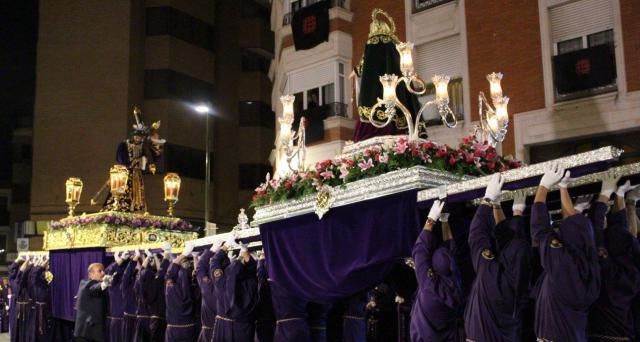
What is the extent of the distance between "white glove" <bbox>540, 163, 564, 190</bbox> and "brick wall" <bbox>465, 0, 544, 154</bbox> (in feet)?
39.4

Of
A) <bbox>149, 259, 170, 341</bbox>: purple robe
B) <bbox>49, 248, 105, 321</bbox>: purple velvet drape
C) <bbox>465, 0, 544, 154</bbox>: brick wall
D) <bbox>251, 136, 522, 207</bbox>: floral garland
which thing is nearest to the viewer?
<bbox>251, 136, 522, 207</bbox>: floral garland

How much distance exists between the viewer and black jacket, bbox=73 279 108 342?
11.4 meters

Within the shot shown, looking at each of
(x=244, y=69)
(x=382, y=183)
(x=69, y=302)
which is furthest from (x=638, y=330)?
(x=244, y=69)

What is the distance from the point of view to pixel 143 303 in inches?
439

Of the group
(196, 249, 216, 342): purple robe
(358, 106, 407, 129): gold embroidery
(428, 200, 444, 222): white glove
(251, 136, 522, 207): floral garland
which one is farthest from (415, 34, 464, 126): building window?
(428, 200, 444, 222): white glove

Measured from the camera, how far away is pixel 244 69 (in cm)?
3662

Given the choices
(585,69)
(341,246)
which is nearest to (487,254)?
(341,246)

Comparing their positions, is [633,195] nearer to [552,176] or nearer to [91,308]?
[552,176]

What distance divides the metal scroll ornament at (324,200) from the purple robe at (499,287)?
7.48 ft

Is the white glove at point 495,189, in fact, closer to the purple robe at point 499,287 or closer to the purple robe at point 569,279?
the purple robe at point 499,287

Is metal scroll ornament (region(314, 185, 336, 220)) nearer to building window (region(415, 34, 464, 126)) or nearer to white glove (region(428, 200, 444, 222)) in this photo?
white glove (region(428, 200, 444, 222))

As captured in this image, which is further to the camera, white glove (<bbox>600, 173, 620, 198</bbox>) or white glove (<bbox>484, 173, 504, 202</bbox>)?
white glove (<bbox>484, 173, 504, 202</bbox>)

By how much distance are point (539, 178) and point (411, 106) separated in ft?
10.9

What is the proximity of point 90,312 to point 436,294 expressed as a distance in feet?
25.1
